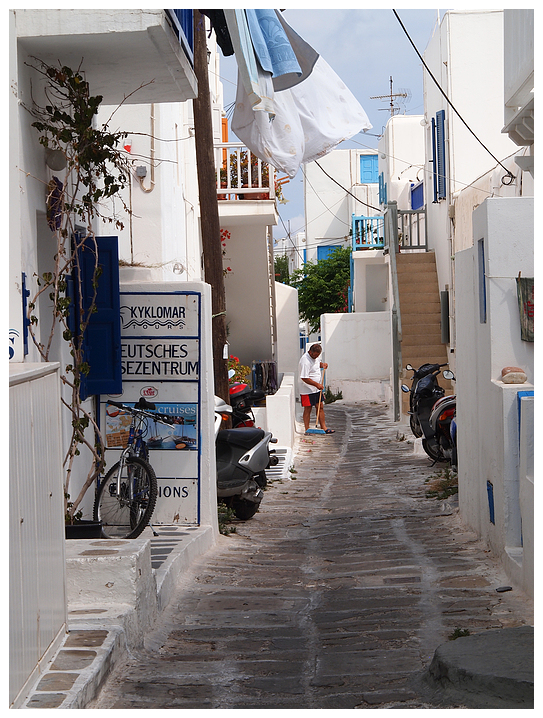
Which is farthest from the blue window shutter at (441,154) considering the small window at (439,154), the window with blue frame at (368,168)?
the window with blue frame at (368,168)

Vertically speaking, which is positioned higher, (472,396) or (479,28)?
(479,28)

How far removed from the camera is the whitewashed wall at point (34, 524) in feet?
10.3

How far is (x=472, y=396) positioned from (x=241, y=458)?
2589 millimetres

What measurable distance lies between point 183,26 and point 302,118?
310 cm

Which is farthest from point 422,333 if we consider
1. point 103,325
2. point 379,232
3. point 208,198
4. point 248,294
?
point 103,325

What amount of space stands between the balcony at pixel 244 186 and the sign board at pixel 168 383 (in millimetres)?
7651

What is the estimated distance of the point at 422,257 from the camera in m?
21.0

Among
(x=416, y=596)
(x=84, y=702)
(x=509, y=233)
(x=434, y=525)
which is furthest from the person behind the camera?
(x=434, y=525)

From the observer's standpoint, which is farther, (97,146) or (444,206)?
(444,206)

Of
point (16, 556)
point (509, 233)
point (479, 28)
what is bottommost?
point (16, 556)

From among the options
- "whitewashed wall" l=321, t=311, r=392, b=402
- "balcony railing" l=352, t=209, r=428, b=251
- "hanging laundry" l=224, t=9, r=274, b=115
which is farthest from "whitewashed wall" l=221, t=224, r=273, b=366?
"hanging laundry" l=224, t=9, r=274, b=115

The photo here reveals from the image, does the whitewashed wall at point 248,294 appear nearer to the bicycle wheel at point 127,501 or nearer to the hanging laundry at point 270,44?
the hanging laundry at point 270,44
